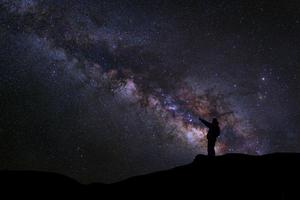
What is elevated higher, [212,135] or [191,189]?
[212,135]

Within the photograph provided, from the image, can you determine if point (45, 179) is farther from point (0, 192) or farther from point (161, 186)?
point (161, 186)

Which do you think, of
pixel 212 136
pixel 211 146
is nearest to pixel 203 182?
pixel 211 146

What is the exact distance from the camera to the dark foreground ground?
42.7 feet

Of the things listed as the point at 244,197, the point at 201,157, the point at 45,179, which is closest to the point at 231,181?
the point at 244,197

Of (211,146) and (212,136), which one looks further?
(212,136)

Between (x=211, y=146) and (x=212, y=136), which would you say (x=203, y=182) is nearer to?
(x=211, y=146)

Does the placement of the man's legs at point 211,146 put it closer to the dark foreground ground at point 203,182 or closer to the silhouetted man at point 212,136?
the silhouetted man at point 212,136

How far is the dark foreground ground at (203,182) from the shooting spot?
1301 centimetres

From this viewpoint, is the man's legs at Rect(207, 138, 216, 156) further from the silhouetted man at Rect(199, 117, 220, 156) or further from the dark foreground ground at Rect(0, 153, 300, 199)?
the dark foreground ground at Rect(0, 153, 300, 199)

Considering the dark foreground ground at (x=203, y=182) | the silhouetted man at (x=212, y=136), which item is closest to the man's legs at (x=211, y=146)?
the silhouetted man at (x=212, y=136)

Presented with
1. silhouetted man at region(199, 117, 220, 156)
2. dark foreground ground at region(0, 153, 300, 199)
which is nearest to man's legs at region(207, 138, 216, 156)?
silhouetted man at region(199, 117, 220, 156)

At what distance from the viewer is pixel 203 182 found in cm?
1341

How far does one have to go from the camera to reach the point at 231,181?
43.5 feet

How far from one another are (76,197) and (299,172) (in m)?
8.94
